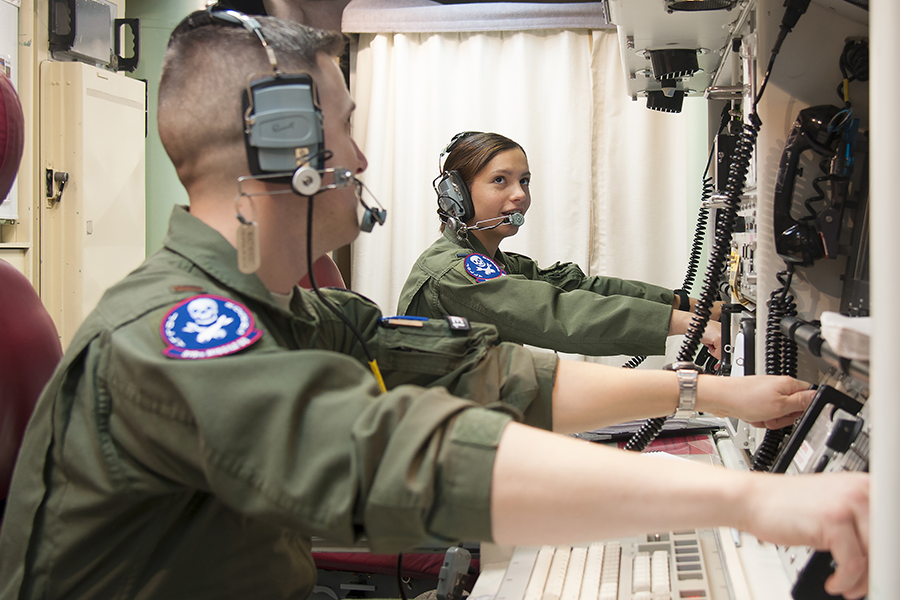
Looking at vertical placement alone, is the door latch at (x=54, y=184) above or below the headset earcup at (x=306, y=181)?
above

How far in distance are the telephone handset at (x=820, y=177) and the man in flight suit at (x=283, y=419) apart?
22 cm

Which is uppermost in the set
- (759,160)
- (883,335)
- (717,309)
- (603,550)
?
(759,160)

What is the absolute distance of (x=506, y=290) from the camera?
1767 millimetres

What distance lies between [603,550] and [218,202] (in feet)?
2.44

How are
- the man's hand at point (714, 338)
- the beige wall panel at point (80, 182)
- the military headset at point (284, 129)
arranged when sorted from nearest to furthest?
1. the military headset at point (284, 129)
2. the man's hand at point (714, 338)
3. the beige wall panel at point (80, 182)

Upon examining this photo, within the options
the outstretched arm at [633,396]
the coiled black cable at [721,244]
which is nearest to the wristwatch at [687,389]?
the outstretched arm at [633,396]

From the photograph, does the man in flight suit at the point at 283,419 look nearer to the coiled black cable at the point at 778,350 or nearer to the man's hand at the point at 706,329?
the coiled black cable at the point at 778,350

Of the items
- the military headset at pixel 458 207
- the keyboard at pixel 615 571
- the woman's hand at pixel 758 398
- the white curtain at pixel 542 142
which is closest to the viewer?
the keyboard at pixel 615 571

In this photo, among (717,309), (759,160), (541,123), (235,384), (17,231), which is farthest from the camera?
(541,123)

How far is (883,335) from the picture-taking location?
1.63 ft

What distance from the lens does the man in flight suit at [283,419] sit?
574 millimetres

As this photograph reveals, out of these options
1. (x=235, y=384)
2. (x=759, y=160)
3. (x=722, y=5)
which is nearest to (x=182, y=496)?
(x=235, y=384)

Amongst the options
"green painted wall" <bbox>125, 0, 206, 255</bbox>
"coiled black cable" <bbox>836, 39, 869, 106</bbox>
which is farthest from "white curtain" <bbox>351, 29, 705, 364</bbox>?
"coiled black cable" <bbox>836, 39, 869, 106</bbox>

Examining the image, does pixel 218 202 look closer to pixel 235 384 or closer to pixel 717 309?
pixel 235 384
